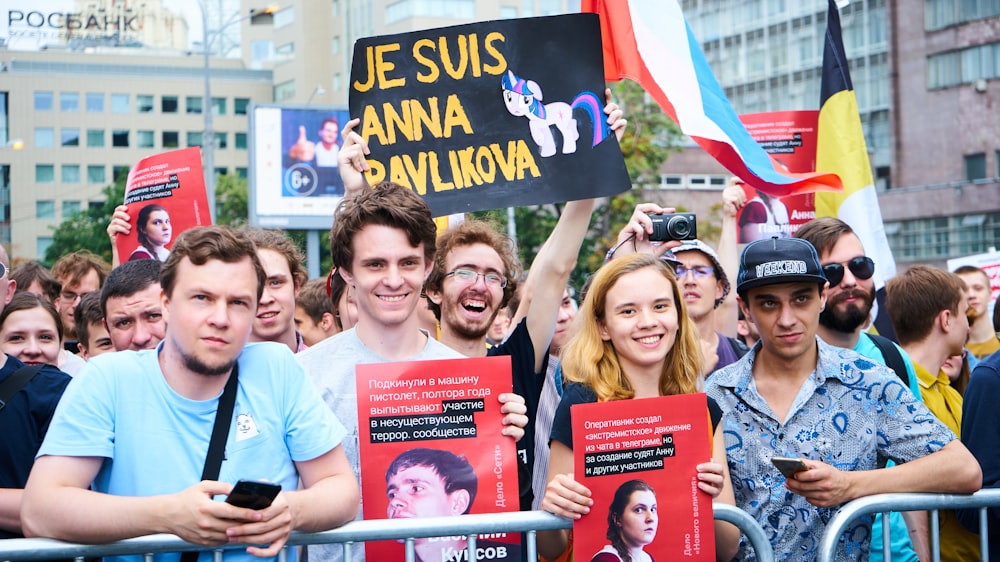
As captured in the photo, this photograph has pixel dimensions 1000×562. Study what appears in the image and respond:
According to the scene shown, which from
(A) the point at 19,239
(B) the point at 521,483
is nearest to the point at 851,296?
(B) the point at 521,483

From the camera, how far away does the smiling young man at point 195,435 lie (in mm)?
3213

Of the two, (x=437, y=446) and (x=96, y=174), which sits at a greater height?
(x=96, y=174)

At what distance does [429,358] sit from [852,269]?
2475 millimetres

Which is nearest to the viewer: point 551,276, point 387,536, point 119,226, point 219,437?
point 219,437

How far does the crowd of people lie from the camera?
337cm

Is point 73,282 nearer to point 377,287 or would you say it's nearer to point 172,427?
point 377,287

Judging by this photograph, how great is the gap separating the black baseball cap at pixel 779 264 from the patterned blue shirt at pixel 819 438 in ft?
1.04

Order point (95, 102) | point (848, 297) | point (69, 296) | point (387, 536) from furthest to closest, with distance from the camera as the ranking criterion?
point (95, 102) < point (69, 296) < point (848, 297) < point (387, 536)

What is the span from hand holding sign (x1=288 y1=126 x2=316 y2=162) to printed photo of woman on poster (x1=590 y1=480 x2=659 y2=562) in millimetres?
27383

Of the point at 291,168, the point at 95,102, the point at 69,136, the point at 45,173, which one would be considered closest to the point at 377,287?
the point at 291,168

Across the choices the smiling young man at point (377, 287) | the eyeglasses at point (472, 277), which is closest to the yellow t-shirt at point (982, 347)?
the eyeglasses at point (472, 277)

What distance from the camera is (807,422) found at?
13.3 ft

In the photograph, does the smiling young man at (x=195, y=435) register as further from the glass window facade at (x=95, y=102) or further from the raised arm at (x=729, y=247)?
the glass window facade at (x=95, y=102)

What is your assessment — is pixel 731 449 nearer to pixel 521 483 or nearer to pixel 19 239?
pixel 521 483
